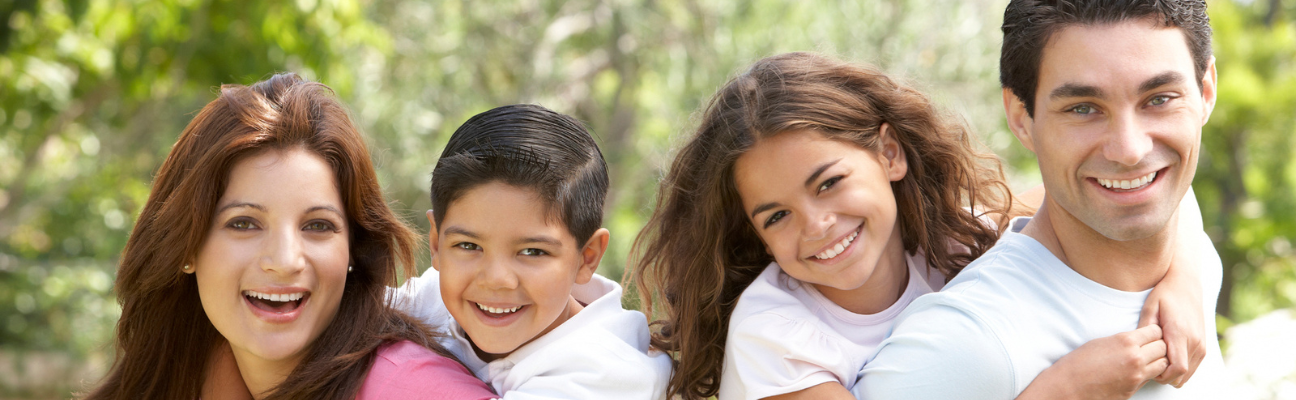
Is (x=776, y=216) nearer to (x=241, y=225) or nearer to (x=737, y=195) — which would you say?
(x=737, y=195)

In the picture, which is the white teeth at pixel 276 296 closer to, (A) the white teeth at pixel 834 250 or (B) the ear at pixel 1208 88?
(A) the white teeth at pixel 834 250

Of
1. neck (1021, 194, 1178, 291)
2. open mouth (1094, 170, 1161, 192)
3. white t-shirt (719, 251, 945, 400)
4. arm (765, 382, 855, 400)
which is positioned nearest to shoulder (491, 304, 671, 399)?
white t-shirt (719, 251, 945, 400)

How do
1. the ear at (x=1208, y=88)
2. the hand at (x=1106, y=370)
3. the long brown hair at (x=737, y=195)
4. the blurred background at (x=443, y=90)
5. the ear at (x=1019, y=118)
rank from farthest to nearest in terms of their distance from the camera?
the blurred background at (x=443, y=90), the long brown hair at (x=737, y=195), the ear at (x=1019, y=118), the ear at (x=1208, y=88), the hand at (x=1106, y=370)

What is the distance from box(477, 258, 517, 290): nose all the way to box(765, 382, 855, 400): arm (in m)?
0.67

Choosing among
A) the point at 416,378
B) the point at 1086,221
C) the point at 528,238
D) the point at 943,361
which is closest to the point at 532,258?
the point at 528,238

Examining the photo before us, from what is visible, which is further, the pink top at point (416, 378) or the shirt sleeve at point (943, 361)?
the pink top at point (416, 378)

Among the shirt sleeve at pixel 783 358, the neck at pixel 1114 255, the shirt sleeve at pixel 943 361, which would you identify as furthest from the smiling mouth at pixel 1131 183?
the shirt sleeve at pixel 783 358

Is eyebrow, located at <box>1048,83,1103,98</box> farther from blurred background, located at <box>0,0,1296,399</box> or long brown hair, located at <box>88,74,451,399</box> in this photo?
long brown hair, located at <box>88,74,451,399</box>

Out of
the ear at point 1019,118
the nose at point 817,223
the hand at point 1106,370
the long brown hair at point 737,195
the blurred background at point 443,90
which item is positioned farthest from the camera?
the blurred background at point 443,90

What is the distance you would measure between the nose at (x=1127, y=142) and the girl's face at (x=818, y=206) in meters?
0.54

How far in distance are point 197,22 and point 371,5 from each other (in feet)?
7.68

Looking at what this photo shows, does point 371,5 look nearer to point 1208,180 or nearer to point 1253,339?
point 1253,339

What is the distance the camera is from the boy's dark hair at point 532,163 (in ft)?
7.27

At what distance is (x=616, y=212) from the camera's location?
8.08 m
